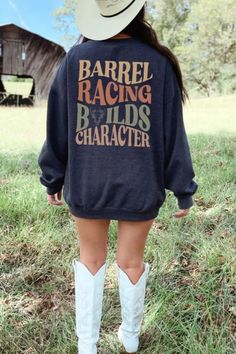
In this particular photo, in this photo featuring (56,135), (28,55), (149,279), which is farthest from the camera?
(28,55)

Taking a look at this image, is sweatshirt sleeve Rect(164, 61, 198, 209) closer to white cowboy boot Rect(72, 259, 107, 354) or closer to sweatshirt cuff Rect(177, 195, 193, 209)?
sweatshirt cuff Rect(177, 195, 193, 209)

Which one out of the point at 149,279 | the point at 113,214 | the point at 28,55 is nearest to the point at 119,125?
the point at 113,214

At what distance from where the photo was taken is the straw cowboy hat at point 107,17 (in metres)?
1.60

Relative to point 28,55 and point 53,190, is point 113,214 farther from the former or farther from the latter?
point 28,55

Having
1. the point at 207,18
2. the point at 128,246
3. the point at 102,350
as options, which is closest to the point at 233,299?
the point at 102,350

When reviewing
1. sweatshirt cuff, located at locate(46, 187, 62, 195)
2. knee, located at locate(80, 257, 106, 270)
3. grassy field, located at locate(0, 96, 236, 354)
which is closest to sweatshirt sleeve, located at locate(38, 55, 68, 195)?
sweatshirt cuff, located at locate(46, 187, 62, 195)

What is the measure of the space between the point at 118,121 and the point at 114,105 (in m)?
0.06

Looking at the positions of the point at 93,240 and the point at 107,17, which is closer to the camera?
the point at 107,17

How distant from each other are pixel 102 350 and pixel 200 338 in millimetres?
500

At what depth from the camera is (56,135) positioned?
5.85 ft

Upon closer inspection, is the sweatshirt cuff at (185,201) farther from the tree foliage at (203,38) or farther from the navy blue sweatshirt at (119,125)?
the tree foliage at (203,38)

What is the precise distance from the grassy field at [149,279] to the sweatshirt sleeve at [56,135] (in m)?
0.91

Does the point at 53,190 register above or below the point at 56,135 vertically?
below

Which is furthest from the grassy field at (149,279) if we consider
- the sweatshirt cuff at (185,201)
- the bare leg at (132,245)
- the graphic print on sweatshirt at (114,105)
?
the graphic print on sweatshirt at (114,105)
